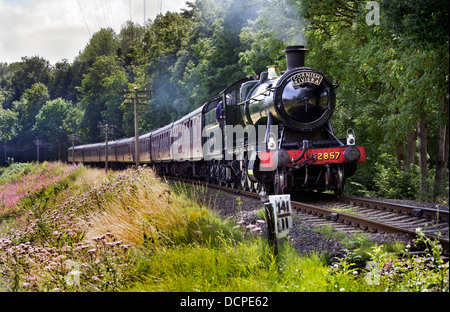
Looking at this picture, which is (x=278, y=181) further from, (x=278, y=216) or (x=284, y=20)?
(x=284, y=20)

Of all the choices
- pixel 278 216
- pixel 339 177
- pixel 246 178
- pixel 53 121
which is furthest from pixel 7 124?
pixel 278 216

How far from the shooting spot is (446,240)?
18.8 feet

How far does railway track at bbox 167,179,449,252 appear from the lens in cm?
693

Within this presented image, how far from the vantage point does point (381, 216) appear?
28.8 feet

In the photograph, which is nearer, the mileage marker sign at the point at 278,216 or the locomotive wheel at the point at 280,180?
the mileage marker sign at the point at 278,216

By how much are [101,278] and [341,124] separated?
52.3ft

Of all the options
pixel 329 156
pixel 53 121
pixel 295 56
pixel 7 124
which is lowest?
pixel 329 156

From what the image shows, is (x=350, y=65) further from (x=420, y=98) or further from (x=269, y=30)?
(x=420, y=98)

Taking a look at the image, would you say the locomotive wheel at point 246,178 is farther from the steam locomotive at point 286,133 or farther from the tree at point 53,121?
the tree at point 53,121

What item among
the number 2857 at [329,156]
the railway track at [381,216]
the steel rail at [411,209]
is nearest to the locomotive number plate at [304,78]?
the number 2857 at [329,156]

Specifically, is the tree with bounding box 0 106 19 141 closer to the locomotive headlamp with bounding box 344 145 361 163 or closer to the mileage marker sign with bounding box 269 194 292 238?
the locomotive headlamp with bounding box 344 145 361 163

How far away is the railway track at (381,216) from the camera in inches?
273

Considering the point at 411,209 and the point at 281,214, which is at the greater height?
the point at 281,214

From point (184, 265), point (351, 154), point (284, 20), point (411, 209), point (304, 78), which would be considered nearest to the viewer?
point (184, 265)
